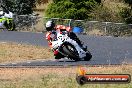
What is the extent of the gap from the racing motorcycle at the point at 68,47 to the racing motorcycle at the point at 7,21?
19152 mm

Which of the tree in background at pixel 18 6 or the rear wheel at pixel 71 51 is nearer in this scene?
the rear wheel at pixel 71 51

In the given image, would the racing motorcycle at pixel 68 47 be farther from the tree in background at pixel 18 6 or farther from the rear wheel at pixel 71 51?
the tree in background at pixel 18 6

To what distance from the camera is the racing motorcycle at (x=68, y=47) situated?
22.0m

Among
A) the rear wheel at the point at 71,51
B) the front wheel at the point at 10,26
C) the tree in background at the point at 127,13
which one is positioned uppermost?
the rear wheel at the point at 71,51

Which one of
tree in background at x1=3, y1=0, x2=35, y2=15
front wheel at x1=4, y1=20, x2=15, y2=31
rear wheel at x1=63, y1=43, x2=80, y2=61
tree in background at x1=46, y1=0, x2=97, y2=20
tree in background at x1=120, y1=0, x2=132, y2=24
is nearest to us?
rear wheel at x1=63, y1=43, x2=80, y2=61

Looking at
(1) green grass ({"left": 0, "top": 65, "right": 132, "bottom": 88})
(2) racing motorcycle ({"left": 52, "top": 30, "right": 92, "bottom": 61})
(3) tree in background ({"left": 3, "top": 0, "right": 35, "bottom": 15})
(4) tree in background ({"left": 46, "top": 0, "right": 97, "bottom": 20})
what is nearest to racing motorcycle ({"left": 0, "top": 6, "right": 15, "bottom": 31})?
(3) tree in background ({"left": 3, "top": 0, "right": 35, "bottom": 15})

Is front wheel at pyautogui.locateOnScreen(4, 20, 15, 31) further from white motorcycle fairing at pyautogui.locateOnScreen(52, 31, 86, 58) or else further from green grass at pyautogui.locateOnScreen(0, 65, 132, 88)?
green grass at pyautogui.locateOnScreen(0, 65, 132, 88)

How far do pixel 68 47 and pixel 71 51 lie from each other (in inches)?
10.6

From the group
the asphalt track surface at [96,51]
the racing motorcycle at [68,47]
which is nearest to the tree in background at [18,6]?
the asphalt track surface at [96,51]

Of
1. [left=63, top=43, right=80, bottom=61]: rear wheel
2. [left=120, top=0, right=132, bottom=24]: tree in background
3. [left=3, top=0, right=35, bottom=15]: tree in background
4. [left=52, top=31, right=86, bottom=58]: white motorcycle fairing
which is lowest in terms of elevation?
[left=3, top=0, right=35, bottom=15]: tree in background

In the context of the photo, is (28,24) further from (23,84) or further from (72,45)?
(23,84)

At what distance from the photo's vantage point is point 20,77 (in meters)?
15.9

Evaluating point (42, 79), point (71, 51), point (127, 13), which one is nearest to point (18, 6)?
point (127, 13)

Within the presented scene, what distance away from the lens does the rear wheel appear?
72.0ft
